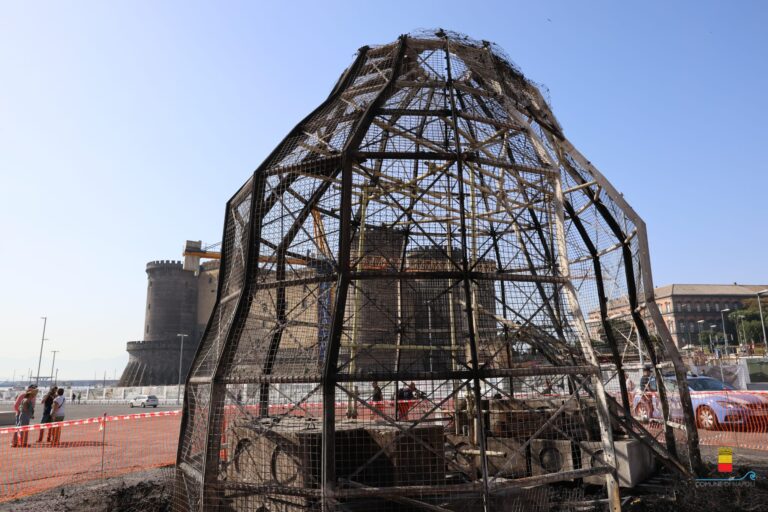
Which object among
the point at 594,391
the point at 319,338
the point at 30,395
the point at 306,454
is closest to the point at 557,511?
the point at 594,391

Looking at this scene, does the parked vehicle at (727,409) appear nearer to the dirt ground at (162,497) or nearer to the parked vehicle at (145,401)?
the dirt ground at (162,497)

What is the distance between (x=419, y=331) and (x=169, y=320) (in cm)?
6723

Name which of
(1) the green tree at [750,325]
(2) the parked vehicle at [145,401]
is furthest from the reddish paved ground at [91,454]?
(1) the green tree at [750,325]

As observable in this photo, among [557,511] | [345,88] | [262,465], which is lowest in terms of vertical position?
[557,511]

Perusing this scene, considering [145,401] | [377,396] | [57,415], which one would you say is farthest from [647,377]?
[145,401]

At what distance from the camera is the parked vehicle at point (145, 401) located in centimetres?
3839

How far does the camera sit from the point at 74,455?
12938 millimetres

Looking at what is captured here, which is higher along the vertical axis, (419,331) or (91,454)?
(419,331)

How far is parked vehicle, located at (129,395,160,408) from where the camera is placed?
126 feet

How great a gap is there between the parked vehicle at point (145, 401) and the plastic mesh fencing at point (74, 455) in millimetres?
21032

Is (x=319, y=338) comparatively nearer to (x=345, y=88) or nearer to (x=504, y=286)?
(x=504, y=286)

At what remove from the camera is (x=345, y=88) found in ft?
31.1

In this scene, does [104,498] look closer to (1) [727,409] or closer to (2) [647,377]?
(2) [647,377]

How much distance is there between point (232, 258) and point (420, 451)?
4582mm
